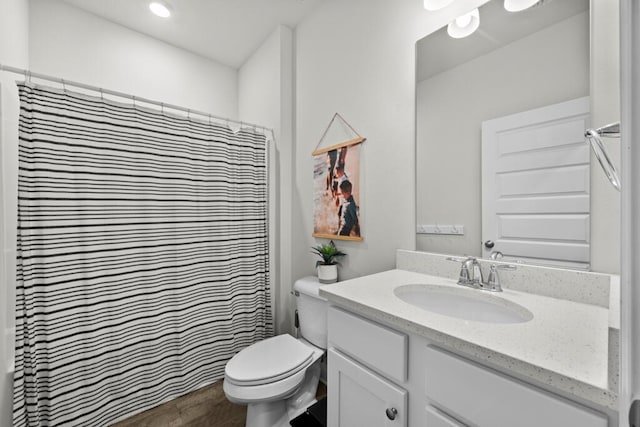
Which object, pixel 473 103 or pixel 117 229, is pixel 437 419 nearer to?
pixel 473 103

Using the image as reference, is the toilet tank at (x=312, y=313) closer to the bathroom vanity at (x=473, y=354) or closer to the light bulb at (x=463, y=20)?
the bathroom vanity at (x=473, y=354)

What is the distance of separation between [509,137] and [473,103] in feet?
0.73

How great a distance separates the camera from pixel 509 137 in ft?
3.67

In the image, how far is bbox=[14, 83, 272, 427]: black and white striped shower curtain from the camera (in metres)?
1.38

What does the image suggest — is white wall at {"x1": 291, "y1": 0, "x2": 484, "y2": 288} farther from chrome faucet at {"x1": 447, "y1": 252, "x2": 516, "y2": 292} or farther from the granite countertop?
the granite countertop

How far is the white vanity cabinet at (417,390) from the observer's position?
23.7 inches

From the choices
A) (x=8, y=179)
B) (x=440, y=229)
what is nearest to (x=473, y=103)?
(x=440, y=229)

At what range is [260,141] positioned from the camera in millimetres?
2188

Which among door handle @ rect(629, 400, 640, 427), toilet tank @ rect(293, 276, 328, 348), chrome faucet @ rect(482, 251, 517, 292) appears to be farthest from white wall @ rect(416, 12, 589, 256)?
door handle @ rect(629, 400, 640, 427)

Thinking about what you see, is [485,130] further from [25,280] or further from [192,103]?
[192,103]

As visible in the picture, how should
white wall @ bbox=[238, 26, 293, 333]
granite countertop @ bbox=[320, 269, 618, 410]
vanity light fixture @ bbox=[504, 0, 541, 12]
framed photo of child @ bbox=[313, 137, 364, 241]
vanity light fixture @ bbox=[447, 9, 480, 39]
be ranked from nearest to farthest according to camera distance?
granite countertop @ bbox=[320, 269, 618, 410] → vanity light fixture @ bbox=[504, 0, 541, 12] → vanity light fixture @ bbox=[447, 9, 480, 39] → framed photo of child @ bbox=[313, 137, 364, 241] → white wall @ bbox=[238, 26, 293, 333]

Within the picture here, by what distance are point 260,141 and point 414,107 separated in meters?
1.22

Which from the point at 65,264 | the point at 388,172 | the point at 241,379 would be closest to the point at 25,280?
the point at 65,264

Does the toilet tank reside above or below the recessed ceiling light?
below
